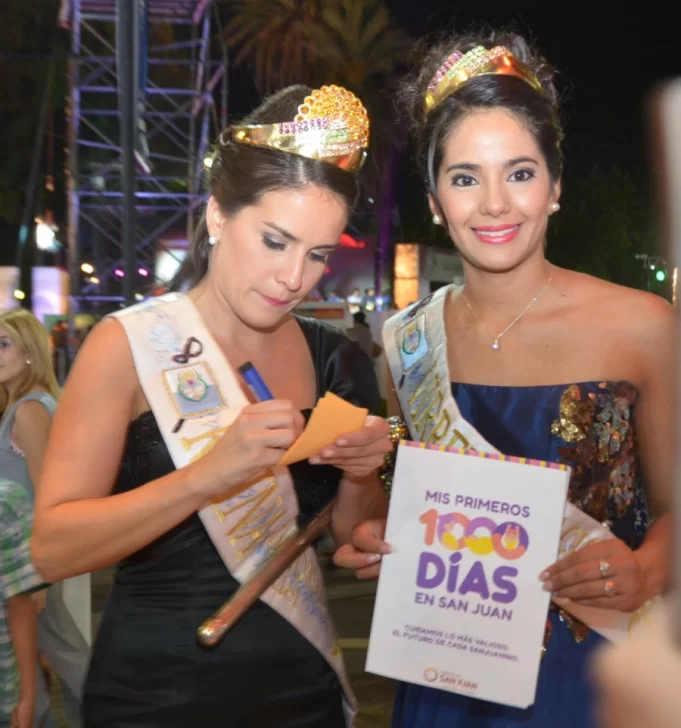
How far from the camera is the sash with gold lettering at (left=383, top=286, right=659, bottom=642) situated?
1922 mm

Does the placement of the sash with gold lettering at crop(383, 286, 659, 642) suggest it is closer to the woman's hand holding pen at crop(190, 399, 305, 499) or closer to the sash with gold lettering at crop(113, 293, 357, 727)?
the sash with gold lettering at crop(113, 293, 357, 727)

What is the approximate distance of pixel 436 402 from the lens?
7.16 ft

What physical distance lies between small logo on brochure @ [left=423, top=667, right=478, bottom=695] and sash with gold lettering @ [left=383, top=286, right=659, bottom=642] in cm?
28

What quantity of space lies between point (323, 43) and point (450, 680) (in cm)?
1942

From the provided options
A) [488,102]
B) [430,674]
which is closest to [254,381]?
[430,674]

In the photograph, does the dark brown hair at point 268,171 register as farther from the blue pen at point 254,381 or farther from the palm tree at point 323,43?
the palm tree at point 323,43

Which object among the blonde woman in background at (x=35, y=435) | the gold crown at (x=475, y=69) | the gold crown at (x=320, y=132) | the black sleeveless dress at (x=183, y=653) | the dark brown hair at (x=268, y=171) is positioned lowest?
the blonde woman in background at (x=35, y=435)

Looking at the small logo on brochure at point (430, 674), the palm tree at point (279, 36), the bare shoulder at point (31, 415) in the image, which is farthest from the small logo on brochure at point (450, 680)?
the palm tree at point (279, 36)

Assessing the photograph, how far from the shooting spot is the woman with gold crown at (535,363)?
6.46 ft

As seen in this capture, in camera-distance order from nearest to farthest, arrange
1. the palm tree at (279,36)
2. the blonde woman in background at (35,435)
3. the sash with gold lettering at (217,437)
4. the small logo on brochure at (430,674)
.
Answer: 1. the small logo on brochure at (430,674)
2. the sash with gold lettering at (217,437)
3. the blonde woman in background at (35,435)
4. the palm tree at (279,36)

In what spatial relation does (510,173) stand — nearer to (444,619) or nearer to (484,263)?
(484,263)

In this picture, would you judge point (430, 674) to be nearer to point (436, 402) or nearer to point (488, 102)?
point (436, 402)

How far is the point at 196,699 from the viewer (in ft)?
5.77

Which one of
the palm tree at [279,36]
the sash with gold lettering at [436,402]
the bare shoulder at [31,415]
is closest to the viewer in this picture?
the sash with gold lettering at [436,402]
